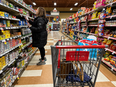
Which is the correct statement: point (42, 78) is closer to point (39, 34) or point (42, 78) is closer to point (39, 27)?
point (39, 34)

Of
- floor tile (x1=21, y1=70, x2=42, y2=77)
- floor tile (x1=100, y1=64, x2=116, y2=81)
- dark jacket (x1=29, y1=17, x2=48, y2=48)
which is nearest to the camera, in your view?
floor tile (x1=100, y1=64, x2=116, y2=81)

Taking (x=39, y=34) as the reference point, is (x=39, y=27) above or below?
above

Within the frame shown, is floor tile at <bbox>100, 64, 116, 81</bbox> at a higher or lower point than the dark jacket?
lower

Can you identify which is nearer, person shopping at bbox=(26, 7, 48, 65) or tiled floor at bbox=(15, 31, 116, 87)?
tiled floor at bbox=(15, 31, 116, 87)

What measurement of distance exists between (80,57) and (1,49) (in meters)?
1.45

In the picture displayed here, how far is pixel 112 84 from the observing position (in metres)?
1.98

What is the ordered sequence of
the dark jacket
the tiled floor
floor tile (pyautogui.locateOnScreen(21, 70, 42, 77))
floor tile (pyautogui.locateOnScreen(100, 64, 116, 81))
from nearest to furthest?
the tiled floor, floor tile (pyautogui.locateOnScreen(100, 64, 116, 81)), floor tile (pyautogui.locateOnScreen(21, 70, 42, 77)), the dark jacket

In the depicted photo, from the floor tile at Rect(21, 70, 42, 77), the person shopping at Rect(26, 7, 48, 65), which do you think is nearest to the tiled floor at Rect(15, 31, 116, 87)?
the floor tile at Rect(21, 70, 42, 77)

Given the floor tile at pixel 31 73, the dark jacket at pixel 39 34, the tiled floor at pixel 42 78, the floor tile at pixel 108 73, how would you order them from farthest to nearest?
the dark jacket at pixel 39 34, the floor tile at pixel 31 73, the floor tile at pixel 108 73, the tiled floor at pixel 42 78

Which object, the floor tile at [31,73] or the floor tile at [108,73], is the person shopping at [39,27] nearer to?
the floor tile at [31,73]

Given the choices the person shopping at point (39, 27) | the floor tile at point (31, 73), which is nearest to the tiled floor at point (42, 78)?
the floor tile at point (31, 73)

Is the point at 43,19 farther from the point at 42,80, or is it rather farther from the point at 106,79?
the point at 106,79

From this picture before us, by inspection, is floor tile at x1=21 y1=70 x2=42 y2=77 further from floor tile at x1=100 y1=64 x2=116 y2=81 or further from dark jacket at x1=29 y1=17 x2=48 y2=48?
floor tile at x1=100 y1=64 x2=116 y2=81

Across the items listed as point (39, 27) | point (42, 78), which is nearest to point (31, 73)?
point (42, 78)
